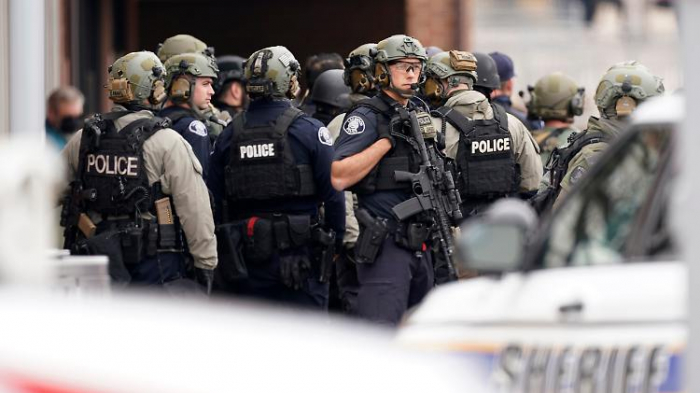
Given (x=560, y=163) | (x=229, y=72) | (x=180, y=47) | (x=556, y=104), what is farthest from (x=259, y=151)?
(x=556, y=104)

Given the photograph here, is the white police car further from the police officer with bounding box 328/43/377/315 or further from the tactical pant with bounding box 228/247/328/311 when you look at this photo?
the police officer with bounding box 328/43/377/315

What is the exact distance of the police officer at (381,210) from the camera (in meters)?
9.80

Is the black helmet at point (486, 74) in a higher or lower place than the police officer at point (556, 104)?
higher

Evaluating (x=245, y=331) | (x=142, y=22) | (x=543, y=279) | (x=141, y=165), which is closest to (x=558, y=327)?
(x=543, y=279)

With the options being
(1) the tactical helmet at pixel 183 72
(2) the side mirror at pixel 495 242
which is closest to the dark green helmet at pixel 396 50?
(1) the tactical helmet at pixel 183 72

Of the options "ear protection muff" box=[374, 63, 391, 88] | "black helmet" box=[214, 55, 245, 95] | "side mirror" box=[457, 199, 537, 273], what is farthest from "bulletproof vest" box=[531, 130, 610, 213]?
"side mirror" box=[457, 199, 537, 273]

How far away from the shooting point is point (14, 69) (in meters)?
6.20

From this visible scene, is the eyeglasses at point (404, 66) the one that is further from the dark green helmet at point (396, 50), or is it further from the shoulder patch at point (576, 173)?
the shoulder patch at point (576, 173)

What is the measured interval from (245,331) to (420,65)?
6699mm

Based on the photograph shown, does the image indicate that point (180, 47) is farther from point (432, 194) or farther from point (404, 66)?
point (432, 194)

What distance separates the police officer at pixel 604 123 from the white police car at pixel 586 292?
15.1ft

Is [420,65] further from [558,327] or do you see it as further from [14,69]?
[558,327]

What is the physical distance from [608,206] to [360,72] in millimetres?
5992

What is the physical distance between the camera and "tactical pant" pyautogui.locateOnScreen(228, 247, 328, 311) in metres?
9.97
